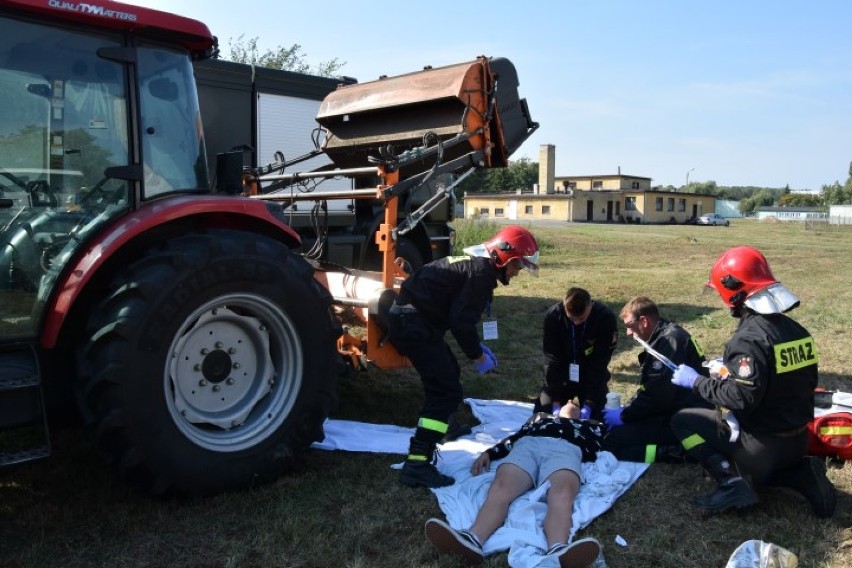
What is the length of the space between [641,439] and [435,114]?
3.04 m

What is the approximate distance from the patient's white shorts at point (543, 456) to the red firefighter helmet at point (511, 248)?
106cm

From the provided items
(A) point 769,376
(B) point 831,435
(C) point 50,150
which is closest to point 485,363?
(A) point 769,376

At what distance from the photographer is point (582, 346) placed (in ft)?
17.0

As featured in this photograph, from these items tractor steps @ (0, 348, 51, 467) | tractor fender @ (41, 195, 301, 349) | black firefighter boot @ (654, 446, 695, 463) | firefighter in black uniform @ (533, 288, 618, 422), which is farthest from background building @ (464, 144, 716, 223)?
tractor steps @ (0, 348, 51, 467)

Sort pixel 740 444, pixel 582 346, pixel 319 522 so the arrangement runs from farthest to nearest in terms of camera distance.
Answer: pixel 582 346 → pixel 740 444 → pixel 319 522

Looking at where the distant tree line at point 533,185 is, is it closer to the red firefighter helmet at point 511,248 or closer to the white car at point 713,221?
the white car at point 713,221

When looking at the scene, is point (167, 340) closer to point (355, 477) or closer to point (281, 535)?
point (281, 535)

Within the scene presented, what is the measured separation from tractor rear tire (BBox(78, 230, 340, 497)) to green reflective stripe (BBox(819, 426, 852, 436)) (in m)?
2.89

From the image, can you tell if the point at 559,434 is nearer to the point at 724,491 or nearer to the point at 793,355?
the point at 724,491

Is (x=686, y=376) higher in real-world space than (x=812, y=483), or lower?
higher

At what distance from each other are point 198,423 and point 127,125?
4.89ft

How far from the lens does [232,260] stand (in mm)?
3598

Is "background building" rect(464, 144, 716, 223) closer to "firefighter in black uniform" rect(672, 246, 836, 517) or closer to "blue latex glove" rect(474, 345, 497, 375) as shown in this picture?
"blue latex glove" rect(474, 345, 497, 375)

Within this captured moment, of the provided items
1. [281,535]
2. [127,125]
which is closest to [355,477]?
[281,535]
